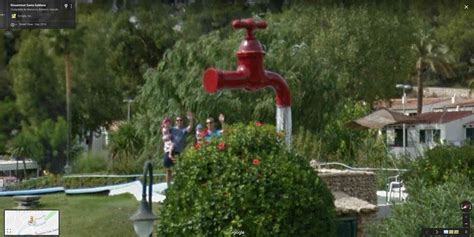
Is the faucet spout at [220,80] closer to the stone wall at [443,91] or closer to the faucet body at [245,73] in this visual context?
the faucet body at [245,73]

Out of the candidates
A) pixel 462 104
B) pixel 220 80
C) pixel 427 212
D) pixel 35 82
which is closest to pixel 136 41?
pixel 35 82

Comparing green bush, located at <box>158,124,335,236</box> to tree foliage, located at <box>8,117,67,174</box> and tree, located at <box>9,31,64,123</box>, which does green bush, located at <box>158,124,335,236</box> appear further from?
tree, located at <box>9,31,64,123</box>

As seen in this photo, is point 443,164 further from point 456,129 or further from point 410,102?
point 410,102

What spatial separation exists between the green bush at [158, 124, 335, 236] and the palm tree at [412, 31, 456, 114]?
2585 centimetres

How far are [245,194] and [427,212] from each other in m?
1.91

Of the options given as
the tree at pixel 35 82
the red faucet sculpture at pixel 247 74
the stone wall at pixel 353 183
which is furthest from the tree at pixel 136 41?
the red faucet sculpture at pixel 247 74

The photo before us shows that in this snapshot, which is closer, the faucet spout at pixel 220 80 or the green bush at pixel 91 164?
the faucet spout at pixel 220 80

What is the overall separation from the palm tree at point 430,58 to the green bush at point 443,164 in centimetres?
2218

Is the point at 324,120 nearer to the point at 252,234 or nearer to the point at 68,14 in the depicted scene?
the point at 68,14

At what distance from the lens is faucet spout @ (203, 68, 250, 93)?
8.93 meters

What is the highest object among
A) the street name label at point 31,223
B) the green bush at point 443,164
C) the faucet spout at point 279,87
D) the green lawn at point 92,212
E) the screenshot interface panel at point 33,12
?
the screenshot interface panel at point 33,12

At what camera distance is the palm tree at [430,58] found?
33812mm

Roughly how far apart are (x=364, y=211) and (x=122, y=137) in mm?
12698

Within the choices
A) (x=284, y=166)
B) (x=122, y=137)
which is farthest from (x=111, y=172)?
(x=284, y=166)
